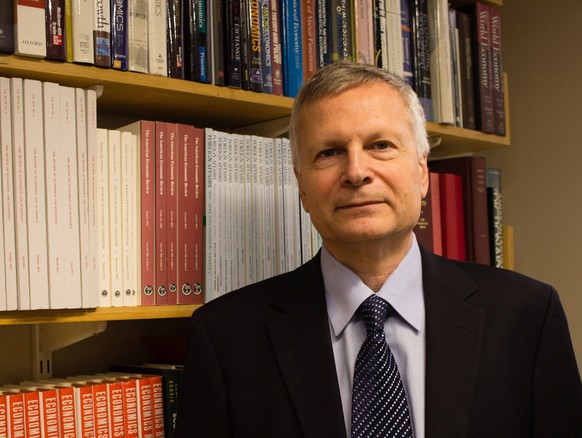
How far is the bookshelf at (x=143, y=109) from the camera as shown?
1.32 meters

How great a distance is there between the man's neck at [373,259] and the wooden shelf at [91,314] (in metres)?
0.34

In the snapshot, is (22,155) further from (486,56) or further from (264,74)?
(486,56)

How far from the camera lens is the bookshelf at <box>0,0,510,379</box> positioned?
1.32 meters

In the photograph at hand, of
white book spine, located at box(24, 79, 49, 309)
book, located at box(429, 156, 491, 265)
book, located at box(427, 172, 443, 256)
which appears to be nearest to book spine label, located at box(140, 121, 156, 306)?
white book spine, located at box(24, 79, 49, 309)

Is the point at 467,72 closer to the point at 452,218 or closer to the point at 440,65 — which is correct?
the point at 440,65

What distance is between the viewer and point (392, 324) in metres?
1.34

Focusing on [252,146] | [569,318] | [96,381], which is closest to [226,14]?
[252,146]

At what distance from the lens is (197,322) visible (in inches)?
54.8

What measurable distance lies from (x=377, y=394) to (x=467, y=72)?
3.75 ft

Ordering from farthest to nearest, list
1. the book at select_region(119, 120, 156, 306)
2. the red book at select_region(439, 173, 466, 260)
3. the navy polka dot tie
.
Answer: the red book at select_region(439, 173, 466, 260) → the book at select_region(119, 120, 156, 306) → the navy polka dot tie

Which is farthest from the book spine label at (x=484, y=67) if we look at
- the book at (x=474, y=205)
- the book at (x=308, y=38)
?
the book at (x=308, y=38)

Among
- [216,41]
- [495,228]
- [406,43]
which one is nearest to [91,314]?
[216,41]

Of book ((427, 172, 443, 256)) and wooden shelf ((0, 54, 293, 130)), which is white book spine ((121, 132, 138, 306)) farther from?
Answer: book ((427, 172, 443, 256))

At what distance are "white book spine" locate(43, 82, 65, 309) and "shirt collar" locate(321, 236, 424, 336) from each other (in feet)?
1.61
